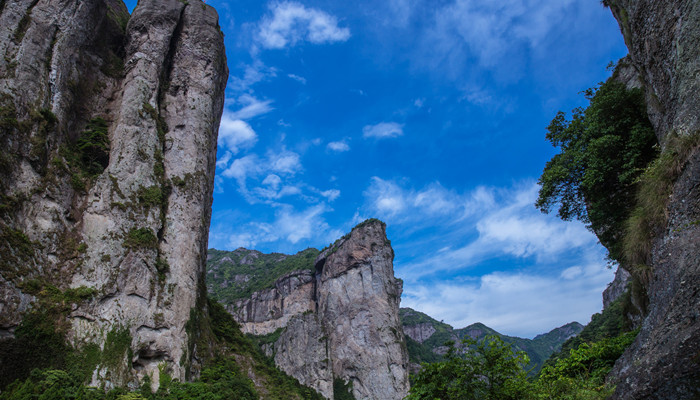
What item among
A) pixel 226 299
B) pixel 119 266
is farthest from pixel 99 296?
pixel 226 299

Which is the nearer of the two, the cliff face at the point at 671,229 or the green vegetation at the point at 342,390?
the cliff face at the point at 671,229

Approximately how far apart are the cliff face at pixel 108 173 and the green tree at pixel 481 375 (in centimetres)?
1757

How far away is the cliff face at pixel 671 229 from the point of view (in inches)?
183

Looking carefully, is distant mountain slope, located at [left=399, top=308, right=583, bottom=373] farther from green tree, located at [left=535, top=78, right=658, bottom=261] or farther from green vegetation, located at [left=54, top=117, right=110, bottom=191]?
green vegetation, located at [left=54, top=117, right=110, bottom=191]

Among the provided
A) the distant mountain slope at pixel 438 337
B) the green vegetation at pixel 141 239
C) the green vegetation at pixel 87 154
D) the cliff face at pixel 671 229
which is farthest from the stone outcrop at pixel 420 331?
the cliff face at pixel 671 229

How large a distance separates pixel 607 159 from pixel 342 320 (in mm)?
55777

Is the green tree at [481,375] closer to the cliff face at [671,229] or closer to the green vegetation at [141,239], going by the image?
the cliff face at [671,229]

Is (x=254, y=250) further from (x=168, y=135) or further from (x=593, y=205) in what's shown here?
(x=593, y=205)

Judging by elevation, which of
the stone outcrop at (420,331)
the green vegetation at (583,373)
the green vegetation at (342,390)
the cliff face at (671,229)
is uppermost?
the stone outcrop at (420,331)

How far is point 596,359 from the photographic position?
26.8ft

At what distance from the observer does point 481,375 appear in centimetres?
591

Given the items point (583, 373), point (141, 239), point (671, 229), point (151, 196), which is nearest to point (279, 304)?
point (151, 196)

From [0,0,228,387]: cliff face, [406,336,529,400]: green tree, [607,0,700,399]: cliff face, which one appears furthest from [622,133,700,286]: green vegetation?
[0,0,228,387]: cliff face

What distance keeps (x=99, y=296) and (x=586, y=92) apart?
80.4 ft
